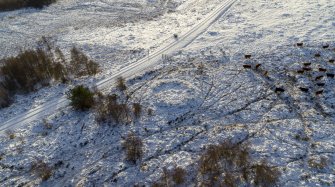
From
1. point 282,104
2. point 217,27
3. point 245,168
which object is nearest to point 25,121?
point 245,168

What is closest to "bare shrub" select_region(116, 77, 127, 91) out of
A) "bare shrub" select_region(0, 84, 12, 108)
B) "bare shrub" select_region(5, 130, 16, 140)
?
"bare shrub" select_region(5, 130, 16, 140)

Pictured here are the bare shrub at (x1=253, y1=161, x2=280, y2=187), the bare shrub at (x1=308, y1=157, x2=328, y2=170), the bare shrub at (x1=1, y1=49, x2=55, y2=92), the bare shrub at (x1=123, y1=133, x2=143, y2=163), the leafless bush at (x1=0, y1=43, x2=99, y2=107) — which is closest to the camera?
the bare shrub at (x1=253, y1=161, x2=280, y2=187)

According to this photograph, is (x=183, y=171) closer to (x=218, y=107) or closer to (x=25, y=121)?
(x=218, y=107)

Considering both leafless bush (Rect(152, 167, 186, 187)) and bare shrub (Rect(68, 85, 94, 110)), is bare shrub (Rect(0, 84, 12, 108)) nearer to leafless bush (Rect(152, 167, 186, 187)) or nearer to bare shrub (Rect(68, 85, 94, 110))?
bare shrub (Rect(68, 85, 94, 110))

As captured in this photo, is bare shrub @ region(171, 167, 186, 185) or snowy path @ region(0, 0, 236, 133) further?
snowy path @ region(0, 0, 236, 133)

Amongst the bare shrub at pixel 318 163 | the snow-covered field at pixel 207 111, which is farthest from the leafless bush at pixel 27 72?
the bare shrub at pixel 318 163

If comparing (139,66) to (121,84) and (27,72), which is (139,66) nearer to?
(121,84)

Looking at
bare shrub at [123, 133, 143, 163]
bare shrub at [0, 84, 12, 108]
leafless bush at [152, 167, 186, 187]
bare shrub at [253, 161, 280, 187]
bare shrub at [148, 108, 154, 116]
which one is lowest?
bare shrub at [253, 161, 280, 187]

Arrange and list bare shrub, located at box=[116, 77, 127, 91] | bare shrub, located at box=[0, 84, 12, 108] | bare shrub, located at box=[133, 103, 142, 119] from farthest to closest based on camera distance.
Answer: bare shrub, located at box=[116, 77, 127, 91], bare shrub, located at box=[0, 84, 12, 108], bare shrub, located at box=[133, 103, 142, 119]
